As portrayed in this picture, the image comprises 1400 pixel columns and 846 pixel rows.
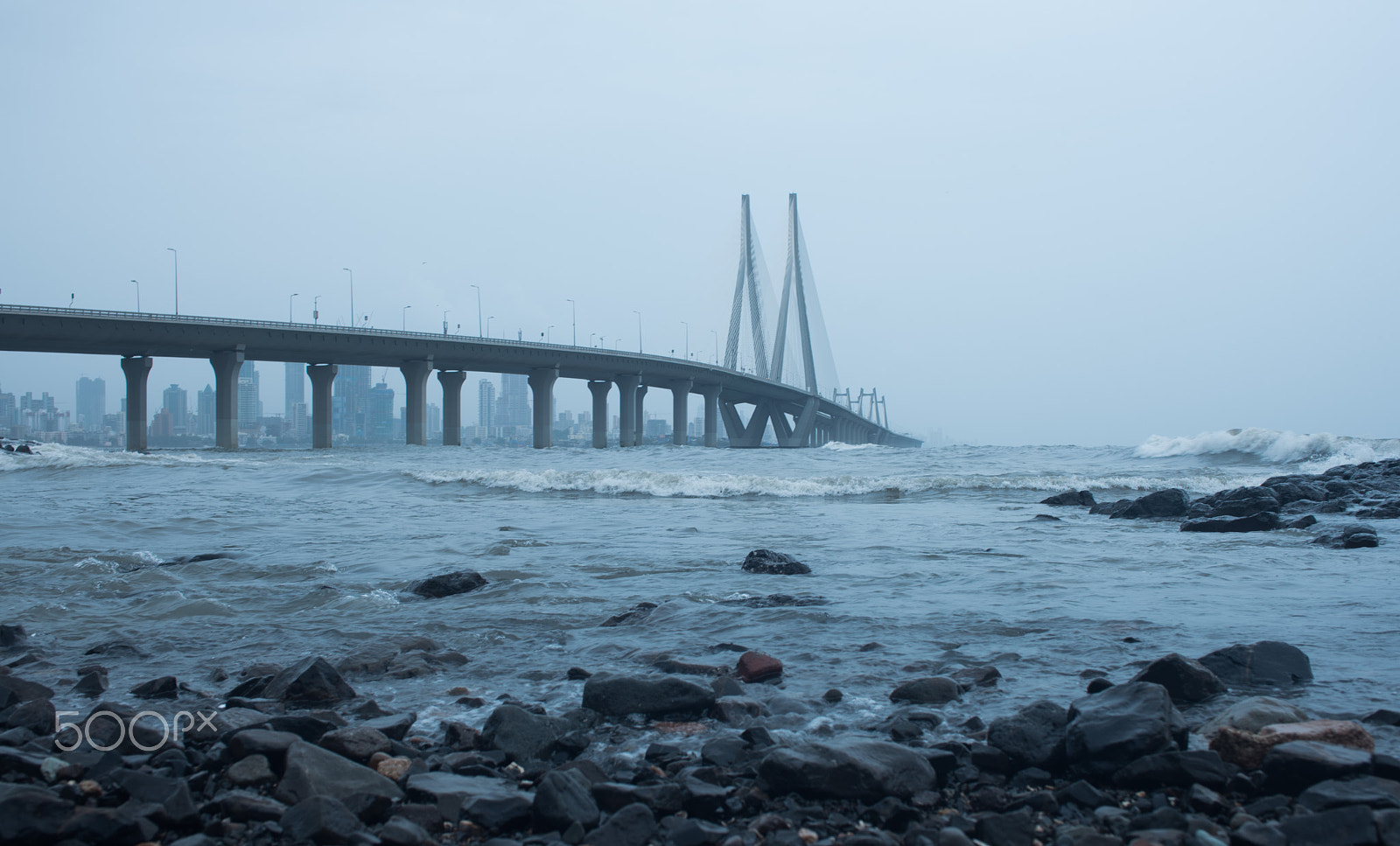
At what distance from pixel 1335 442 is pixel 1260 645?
3691 centimetres

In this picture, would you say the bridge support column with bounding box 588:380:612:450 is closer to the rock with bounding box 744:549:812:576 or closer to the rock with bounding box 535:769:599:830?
the rock with bounding box 744:549:812:576

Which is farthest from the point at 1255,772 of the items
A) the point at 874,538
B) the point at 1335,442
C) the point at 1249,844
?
the point at 1335,442

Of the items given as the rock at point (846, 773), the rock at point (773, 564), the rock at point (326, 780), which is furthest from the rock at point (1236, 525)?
the rock at point (326, 780)

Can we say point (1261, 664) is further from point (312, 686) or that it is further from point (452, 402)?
point (452, 402)

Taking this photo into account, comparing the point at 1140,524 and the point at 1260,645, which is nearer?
the point at 1260,645

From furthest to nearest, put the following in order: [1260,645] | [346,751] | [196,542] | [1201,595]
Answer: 1. [196,542]
2. [1201,595]
3. [1260,645]
4. [346,751]

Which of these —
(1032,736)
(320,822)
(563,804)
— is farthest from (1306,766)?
(320,822)

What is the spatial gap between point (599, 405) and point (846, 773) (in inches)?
3167

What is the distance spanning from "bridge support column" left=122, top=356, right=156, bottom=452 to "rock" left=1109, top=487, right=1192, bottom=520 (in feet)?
202

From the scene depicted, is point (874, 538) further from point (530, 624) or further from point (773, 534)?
point (530, 624)

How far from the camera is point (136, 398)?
5719cm

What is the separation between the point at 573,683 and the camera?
4.87 m

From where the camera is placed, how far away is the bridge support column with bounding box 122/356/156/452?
185 ft

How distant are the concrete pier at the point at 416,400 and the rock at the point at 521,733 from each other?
221ft
